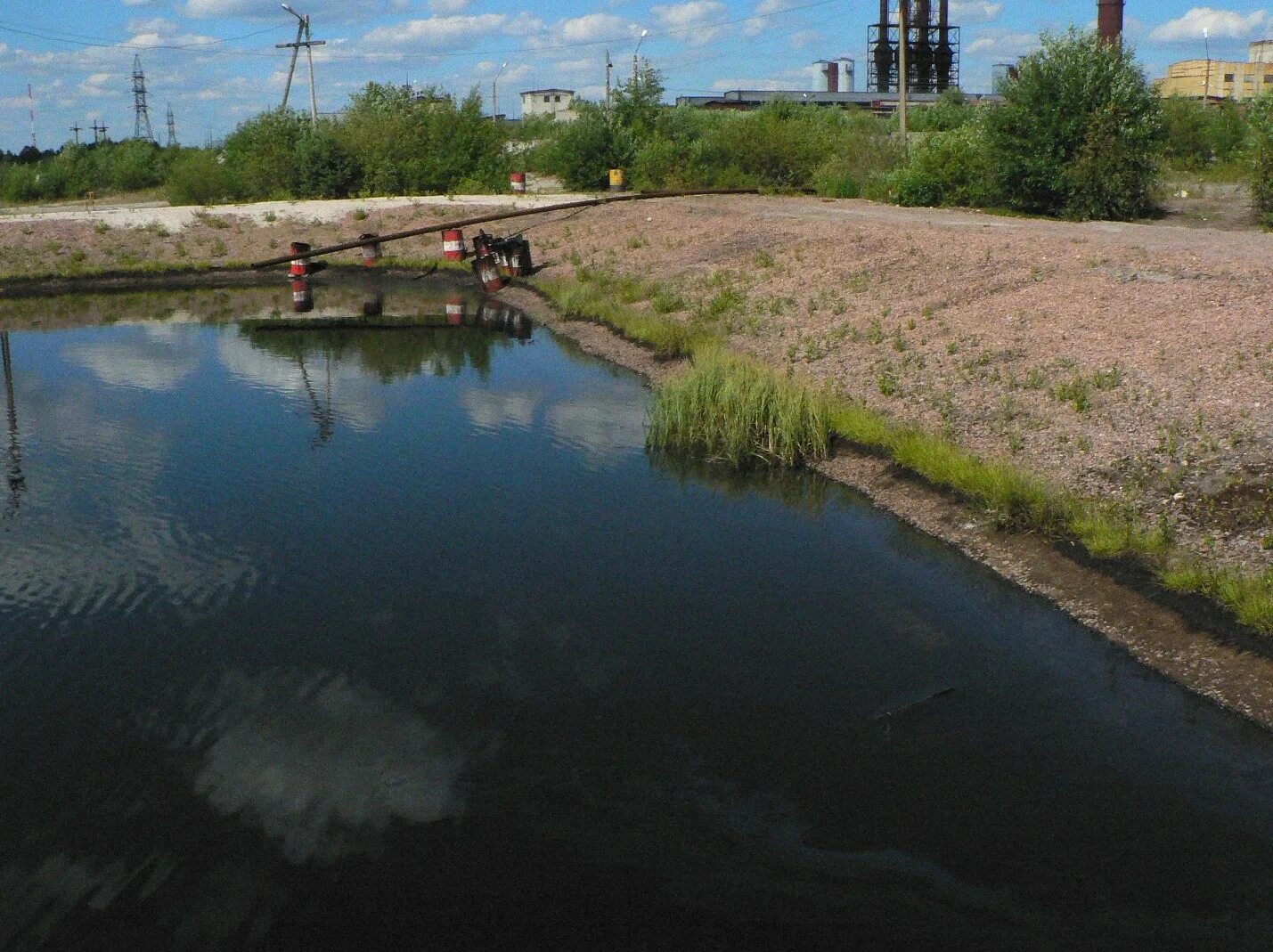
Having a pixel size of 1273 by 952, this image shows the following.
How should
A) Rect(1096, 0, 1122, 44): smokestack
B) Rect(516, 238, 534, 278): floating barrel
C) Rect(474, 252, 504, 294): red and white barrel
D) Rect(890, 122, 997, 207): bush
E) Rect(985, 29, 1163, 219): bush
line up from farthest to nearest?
Rect(1096, 0, 1122, 44): smokestack, Rect(890, 122, 997, 207): bush, Rect(516, 238, 534, 278): floating barrel, Rect(474, 252, 504, 294): red and white barrel, Rect(985, 29, 1163, 219): bush

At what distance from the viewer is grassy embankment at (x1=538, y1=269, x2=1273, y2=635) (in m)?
9.68

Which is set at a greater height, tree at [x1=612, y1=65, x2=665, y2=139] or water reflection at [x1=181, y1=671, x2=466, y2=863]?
tree at [x1=612, y1=65, x2=665, y2=139]

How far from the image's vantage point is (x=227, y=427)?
16.6 m

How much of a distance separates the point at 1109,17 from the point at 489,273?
77.9 feet

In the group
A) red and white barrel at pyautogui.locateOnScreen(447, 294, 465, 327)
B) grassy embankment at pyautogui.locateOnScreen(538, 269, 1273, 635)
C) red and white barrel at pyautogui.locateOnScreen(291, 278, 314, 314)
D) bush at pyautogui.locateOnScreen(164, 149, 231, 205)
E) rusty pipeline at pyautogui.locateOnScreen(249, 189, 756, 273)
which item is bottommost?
grassy embankment at pyautogui.locateOnScreen(538, 269, 1273, 635)

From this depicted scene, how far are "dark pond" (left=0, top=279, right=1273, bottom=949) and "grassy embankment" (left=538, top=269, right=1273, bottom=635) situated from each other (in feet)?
2.65

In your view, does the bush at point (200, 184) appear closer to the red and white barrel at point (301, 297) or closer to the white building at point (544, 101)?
the red and white barrel at point (301, 297)

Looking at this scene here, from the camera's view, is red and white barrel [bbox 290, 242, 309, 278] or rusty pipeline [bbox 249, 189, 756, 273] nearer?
rusty pipeline [bbox 249, 189, 756, 273]

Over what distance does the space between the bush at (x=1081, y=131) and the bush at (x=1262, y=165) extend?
99.1 inches

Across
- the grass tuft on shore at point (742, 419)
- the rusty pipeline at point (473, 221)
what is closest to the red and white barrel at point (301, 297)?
the rusty pipeline at point (473, 221)

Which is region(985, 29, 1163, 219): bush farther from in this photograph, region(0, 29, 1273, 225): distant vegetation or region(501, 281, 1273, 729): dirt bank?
region(501, 281, 1273, 729): dirt bank

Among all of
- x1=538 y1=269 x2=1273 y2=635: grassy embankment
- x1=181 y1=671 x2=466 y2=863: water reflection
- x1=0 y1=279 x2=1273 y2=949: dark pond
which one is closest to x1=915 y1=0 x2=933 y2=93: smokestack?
x1=538 y1=269 x2=1273 y2=635: grassy embankment

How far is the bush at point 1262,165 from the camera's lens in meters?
26.1

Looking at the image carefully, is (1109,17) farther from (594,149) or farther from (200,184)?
(200,184)
